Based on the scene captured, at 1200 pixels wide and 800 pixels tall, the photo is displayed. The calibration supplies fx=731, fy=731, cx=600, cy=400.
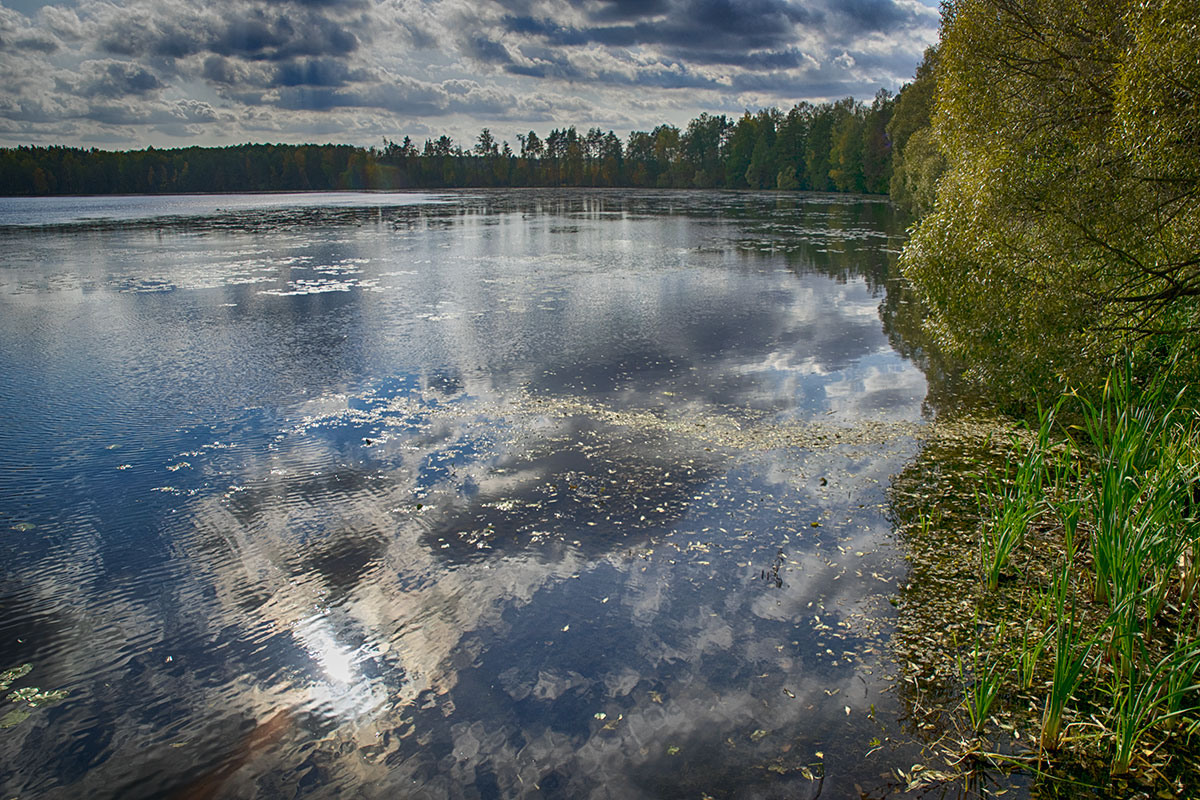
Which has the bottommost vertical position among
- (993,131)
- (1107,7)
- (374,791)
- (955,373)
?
(374,791)

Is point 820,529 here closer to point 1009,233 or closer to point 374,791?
point 374,791

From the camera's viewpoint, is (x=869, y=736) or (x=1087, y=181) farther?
(x=1087, y=181)

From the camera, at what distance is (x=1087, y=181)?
29.4 ft

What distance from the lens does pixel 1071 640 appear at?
4301mm

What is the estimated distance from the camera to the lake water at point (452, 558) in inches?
186

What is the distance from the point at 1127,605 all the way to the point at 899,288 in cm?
1930

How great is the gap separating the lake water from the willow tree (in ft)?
6.49

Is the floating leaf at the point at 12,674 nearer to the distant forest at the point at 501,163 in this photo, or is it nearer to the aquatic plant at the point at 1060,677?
the aquatic plant at the point at 1060,677

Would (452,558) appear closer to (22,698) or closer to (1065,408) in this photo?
(22,698)

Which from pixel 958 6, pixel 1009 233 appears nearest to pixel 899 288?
pixel 958 6

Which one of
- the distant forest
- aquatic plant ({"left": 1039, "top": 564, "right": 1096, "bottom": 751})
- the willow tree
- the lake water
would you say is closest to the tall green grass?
aquatic plant ({"left": 1039, "top": 564, "right": 1096, "bottom": 751})

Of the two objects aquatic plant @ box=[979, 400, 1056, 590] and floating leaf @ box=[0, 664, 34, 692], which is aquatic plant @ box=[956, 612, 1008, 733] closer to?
aquatic plant @ box=[979, 400, 1056, 590]

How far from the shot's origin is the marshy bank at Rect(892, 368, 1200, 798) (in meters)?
4.32

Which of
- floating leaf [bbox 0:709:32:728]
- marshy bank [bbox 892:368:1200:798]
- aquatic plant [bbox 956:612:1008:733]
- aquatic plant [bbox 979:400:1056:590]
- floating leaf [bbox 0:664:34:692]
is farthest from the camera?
aquatic plant [bbox 979:400:1056:590]
